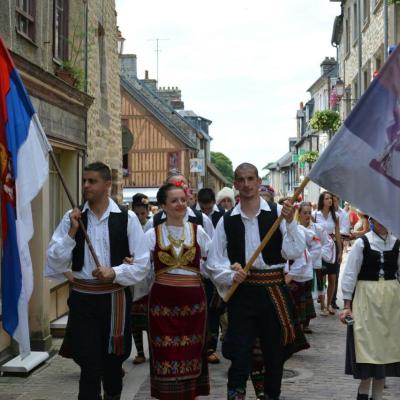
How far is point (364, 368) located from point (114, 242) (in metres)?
2.21

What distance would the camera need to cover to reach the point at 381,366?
19.6 ft

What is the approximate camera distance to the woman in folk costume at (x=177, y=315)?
6.04 m

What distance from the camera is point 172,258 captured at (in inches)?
241

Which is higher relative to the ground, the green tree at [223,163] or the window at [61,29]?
the green tree at [223,163]

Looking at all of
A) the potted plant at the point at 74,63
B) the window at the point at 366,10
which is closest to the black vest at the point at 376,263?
the potted plant at the point at 74,63

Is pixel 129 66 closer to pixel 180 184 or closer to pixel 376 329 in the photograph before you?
pixel 180 184

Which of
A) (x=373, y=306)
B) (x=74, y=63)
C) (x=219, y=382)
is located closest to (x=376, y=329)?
(x=373, y=306)

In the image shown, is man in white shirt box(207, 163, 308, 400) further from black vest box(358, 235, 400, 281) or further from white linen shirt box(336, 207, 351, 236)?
white linen shirt box(336, 207, 351, 236)

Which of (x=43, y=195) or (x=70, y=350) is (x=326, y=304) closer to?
(x=43, y=195)

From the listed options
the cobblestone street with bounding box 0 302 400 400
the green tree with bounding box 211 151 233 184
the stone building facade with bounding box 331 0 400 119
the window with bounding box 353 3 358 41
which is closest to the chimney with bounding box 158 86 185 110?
the stone building facade with bounding box 331 0 400 119

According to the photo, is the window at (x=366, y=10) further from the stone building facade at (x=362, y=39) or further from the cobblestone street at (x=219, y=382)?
the cobblestone street at (x=219, y=382)

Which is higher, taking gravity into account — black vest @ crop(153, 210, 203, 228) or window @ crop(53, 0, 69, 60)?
window @ crop(53, 0, 69, 60)

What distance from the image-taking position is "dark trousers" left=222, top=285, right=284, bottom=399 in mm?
5910

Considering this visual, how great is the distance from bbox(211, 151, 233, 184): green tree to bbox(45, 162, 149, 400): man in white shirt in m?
110
